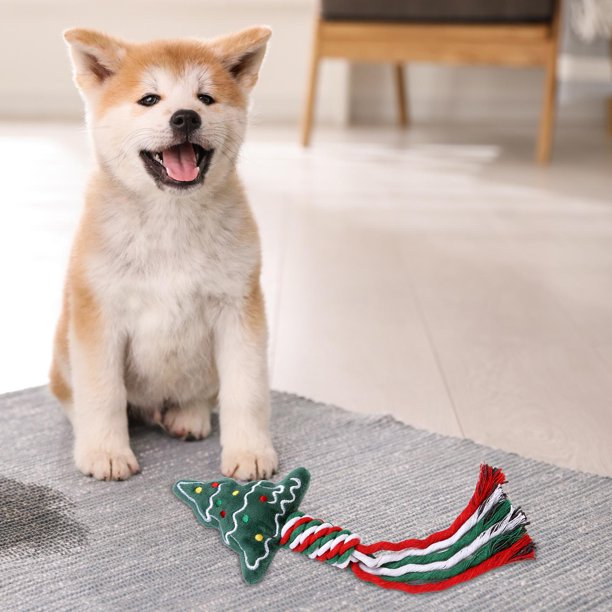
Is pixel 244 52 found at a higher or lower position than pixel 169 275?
higher

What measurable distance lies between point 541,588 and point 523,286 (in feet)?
3.89

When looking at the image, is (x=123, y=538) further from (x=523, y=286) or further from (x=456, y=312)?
(x=523, y=286)

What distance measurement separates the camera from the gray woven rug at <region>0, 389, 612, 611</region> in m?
0.97

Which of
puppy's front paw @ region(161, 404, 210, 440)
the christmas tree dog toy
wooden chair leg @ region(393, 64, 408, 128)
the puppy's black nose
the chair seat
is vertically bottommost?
wooden chair leg @ region(393, 64, 408, 128)

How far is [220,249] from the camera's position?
48.3 inches

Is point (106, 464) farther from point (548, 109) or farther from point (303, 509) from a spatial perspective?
point (548, 109)

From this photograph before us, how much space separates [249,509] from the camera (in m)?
1.07

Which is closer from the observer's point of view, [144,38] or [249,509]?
[249,509]

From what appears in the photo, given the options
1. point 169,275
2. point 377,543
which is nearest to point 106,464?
point 169,275

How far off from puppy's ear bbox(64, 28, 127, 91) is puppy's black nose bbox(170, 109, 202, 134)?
140 millimetres

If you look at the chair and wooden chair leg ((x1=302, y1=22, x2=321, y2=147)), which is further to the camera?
wooden chair leg ((x1=302, y1=22, x2=321, y2=147))

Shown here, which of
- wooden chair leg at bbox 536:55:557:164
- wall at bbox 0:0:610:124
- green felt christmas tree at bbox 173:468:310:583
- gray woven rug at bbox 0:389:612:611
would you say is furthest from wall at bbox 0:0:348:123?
green felt christmas tree at bbox 173:468:310:583

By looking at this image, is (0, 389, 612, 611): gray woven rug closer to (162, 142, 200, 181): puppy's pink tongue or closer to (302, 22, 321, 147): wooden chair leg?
(162, 142, 200, 181): puppy's pink tongue

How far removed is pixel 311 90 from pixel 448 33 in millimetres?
568
